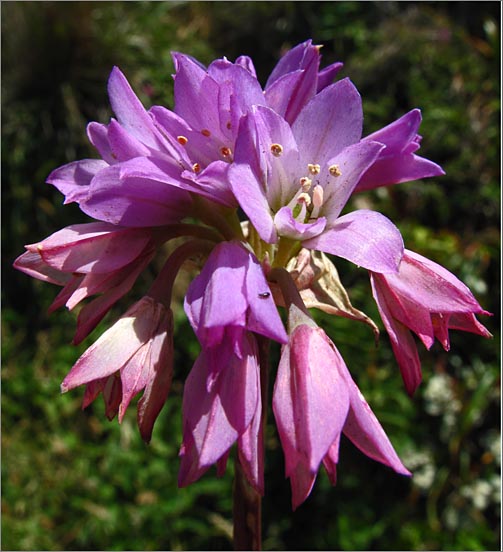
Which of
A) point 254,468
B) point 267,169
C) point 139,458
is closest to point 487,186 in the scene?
point 139,458

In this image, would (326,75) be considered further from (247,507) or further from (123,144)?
(247,507)

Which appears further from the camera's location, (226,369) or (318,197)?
(318,197)

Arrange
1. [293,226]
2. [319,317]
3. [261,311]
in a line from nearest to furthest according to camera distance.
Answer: [261,311]
[293,226]
[319,317]

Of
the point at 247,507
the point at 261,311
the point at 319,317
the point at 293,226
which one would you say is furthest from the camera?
the point at 319,317

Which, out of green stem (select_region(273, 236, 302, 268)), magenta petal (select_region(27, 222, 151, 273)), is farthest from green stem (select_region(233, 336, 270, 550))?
magenta petal (select_region(27, 222, 151, 273))

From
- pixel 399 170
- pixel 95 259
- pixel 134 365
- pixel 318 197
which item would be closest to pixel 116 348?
pixel 134 365

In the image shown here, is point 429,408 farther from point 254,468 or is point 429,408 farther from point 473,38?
point 473,38

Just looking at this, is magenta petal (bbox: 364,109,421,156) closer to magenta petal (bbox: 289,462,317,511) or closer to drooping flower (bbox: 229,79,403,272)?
drooping flower (bbox: 229,79,403,272)

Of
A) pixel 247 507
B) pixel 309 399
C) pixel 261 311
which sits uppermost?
pixel 261 311

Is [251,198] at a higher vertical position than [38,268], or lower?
higher
